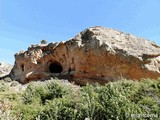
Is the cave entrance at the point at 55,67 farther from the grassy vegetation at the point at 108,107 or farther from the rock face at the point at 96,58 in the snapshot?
the grassy vegetation at the point at 108,107

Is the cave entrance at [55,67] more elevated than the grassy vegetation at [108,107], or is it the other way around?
the cave entrance at [55,67]

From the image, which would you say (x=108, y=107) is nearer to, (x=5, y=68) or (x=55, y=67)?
(x=55, y=67)

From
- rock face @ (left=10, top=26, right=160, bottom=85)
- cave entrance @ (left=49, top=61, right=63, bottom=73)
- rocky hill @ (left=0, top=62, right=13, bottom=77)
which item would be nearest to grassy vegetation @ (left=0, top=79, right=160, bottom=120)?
rock face @ (left=10, top=26, right=160, bottom=85)

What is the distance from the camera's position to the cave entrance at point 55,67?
29420 millimetres

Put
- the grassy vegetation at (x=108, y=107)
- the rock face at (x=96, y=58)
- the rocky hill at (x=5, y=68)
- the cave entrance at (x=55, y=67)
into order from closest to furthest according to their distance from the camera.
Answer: the grassy vegetation at (x=108, y=107) → the rock face at (x=96, y=58) → the cave entrance at (x=55, y=67) → the rocky hill at (x=5, y=68)

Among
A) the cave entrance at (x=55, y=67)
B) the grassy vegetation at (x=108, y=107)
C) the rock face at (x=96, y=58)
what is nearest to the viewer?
the grassy vegetation at (x=108, y=107)

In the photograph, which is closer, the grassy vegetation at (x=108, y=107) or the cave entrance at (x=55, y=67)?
the grassy vegetation at (x=108, y=107)

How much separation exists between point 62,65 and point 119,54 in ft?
25.7

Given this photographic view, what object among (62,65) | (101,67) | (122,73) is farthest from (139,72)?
(62,65)

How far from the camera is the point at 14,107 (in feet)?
36.5

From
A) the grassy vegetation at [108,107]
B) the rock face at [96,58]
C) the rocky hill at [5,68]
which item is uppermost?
the rocky hill at [5,68]

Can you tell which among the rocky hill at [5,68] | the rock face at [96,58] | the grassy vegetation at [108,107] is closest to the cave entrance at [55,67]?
the rock face at [96,58]

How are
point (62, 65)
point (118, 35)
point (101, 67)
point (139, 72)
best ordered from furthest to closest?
1. point (62, 65)
2. point (118, 35)
3. point (101, 67)
4. point (139, 72)

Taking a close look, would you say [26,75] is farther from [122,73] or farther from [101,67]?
[122,73]
